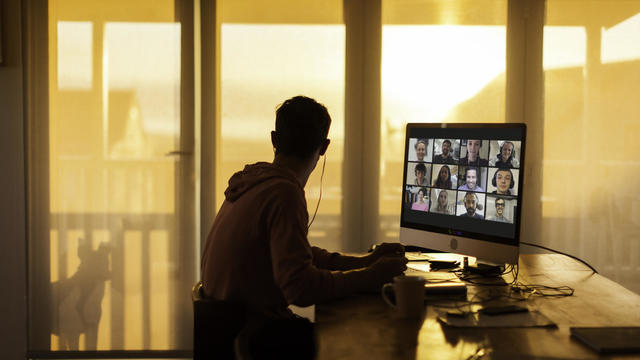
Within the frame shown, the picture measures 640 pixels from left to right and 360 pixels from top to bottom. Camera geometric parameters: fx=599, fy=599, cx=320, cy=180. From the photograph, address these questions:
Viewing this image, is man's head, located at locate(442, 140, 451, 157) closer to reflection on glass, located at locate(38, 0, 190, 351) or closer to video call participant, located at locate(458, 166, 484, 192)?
video call participant, located at locate(458, 166, 484, 192)

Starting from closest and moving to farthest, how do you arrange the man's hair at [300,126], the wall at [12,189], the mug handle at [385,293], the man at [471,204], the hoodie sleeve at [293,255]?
the hoodie sleeve at [293,255], the mug handle at [385,293], the man's hair at [300,126], the man at [471,204], the wall at [12,189]

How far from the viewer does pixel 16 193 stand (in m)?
3.33

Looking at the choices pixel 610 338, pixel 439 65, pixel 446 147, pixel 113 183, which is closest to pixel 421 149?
pixel 446 147

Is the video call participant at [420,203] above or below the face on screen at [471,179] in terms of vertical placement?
below

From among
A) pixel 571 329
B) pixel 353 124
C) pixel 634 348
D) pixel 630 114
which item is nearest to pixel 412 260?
pixel 571 329

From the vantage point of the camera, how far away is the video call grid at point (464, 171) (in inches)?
72.7

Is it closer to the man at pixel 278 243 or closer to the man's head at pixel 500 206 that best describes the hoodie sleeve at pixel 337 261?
the man at pixel 278 243

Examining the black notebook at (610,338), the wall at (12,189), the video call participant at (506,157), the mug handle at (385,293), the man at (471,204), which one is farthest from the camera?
the wall at (12,189)

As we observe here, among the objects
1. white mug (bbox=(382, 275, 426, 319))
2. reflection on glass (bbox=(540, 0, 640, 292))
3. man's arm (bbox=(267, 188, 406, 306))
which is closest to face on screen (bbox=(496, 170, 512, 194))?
white mug (bbox=(382, 275, 426, 319))

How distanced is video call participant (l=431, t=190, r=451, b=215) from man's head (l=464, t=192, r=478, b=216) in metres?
0.08

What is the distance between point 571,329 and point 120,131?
9.08ft

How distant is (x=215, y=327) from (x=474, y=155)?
1010 mm

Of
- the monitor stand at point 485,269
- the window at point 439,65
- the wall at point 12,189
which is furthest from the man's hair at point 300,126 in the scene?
the wall at point 12,189

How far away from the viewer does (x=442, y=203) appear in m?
2.05
